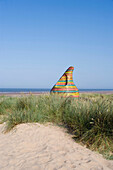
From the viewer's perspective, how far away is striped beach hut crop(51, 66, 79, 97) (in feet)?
27.6

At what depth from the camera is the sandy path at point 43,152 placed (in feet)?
9.70

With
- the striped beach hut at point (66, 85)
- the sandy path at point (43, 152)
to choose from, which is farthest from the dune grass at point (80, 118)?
the striped beach hut at point (66, 85)

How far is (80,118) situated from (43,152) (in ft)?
4.39

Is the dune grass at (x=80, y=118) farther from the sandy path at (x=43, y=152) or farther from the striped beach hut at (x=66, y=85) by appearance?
the striped beach hut at (x=66, y=85)

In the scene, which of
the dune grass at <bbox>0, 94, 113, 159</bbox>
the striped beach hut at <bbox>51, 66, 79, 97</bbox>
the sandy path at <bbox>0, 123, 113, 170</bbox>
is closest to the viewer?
the sandy path at <bbox>0, 123, 113, 170</bbox>

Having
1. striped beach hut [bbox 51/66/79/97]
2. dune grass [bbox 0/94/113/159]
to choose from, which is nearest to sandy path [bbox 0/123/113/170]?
dune grass [bbox 0/94/113/159]

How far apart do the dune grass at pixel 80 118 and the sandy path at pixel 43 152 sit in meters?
0.26

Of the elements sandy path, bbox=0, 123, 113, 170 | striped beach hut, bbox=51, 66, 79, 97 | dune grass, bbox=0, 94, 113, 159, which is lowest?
sandy path, bbox=0, 123, 113, 170

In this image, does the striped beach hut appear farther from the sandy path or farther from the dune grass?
the sandy path

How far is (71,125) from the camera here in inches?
179

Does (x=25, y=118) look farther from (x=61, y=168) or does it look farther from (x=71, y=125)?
(x=61, y=168)

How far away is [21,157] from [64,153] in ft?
2.42

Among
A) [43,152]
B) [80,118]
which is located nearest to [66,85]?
[80,118]

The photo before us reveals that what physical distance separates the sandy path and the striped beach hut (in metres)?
3.81
